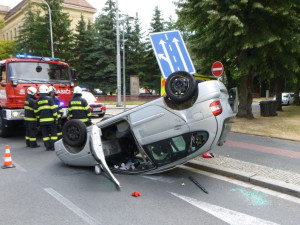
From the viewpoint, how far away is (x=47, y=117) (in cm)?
730

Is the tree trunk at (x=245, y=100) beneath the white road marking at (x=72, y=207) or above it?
above

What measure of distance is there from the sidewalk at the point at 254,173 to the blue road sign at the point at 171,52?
203 cm

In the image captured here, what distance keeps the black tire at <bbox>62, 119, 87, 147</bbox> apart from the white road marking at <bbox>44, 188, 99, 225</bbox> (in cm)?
110

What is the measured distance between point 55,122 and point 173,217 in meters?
5.02

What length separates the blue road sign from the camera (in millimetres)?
5934

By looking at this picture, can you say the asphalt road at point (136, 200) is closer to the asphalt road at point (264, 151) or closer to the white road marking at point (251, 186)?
the white road marking at point (251, 186)

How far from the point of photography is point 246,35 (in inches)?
420

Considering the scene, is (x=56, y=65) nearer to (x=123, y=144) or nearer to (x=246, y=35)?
(x=123, y=144)

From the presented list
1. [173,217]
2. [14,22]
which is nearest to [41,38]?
[14,22]

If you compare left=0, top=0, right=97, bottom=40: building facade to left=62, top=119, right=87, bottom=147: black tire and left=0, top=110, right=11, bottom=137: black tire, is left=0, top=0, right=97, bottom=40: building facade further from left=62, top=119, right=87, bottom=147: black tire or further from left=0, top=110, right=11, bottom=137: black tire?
left=62, top=119, right=87, bottom=147: black tire

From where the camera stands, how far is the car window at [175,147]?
4413mm

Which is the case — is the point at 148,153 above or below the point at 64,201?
above

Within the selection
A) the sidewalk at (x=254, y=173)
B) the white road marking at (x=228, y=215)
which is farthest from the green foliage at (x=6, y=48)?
the white road marking at (x=228, y=215)

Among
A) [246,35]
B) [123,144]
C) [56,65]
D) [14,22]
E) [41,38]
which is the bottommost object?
[123,144]
